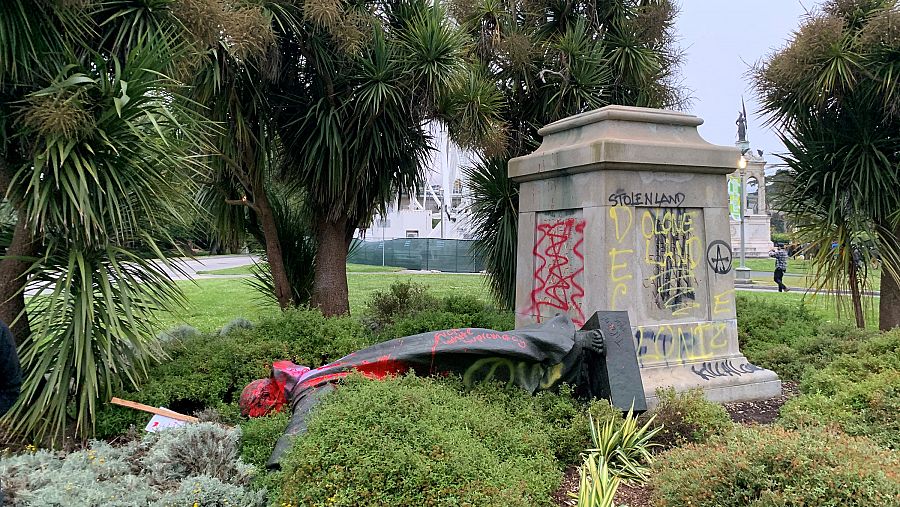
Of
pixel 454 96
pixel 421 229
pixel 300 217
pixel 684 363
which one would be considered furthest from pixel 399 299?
pixel 421 229

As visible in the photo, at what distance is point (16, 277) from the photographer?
467 cm

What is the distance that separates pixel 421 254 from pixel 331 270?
86.7ft

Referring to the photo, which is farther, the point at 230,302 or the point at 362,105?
the point at 230,302

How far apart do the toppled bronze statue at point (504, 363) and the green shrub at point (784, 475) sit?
134 cm

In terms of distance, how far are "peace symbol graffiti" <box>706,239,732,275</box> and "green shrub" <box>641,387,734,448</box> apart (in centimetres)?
184

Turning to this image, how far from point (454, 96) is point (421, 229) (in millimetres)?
50319

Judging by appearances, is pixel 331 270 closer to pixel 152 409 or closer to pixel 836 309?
pixel 152 409

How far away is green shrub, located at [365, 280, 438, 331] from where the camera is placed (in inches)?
350

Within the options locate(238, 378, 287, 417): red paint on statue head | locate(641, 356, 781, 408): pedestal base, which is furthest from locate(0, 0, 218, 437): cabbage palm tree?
locate(641, 356, 781, 408): pedestal base

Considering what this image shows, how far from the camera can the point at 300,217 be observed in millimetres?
8664

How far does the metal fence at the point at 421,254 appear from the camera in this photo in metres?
32.1

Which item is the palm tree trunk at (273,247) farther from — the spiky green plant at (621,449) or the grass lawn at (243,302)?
the spiky green plant at (621,449)

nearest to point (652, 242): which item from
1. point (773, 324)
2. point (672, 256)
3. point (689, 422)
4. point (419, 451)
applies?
point (672, 256)

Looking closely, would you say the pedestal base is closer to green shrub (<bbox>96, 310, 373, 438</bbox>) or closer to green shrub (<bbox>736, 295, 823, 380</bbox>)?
green shrub (<bbox>736, 295, 823, 380</bbox>)
